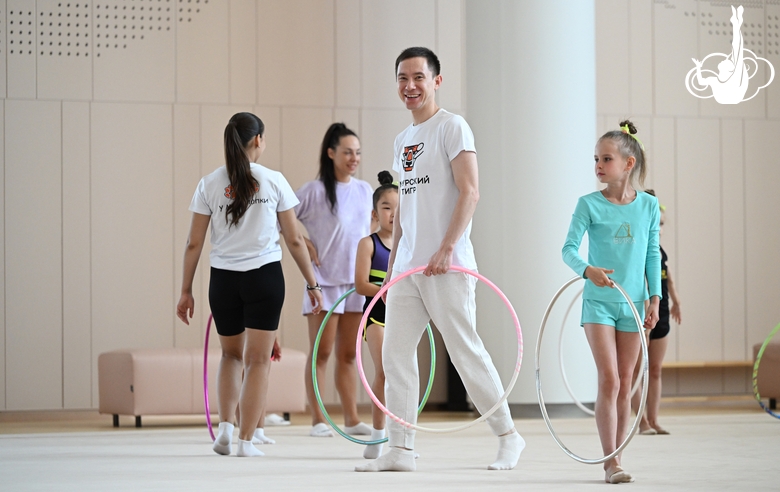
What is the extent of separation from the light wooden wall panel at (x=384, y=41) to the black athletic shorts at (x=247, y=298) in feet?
12.8

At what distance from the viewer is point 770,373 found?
7.67 meters

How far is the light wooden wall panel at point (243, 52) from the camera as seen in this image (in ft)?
26.5

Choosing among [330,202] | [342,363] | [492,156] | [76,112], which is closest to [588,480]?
[342,363]

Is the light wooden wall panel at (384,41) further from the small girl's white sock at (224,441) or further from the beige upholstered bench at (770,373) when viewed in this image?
the small girl's white sock at (224,441)

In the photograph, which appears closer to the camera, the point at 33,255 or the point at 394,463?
the point at 394,463

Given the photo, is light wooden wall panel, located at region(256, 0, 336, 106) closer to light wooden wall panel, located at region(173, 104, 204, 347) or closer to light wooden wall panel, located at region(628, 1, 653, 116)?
light wooden wall panel, located at region(173, 104, 204, 347)

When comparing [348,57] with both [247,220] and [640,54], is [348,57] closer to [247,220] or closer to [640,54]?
[640,54]

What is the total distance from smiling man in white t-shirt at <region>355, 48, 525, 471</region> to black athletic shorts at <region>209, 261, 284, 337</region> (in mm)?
769

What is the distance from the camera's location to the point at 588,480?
12.3ft

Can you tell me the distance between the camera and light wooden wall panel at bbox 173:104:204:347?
7.91 metres

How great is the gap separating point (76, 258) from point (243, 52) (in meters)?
2.14

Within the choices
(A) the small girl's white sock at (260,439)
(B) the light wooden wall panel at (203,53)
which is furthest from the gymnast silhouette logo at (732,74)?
(A) the small girl's white sock at (260,439)

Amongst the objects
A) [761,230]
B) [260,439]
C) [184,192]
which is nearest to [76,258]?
[184,192]

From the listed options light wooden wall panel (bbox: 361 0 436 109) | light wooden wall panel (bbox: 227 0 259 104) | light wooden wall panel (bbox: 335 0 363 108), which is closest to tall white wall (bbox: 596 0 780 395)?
light wooden wall panel (bbox: 361 0 436 109)
